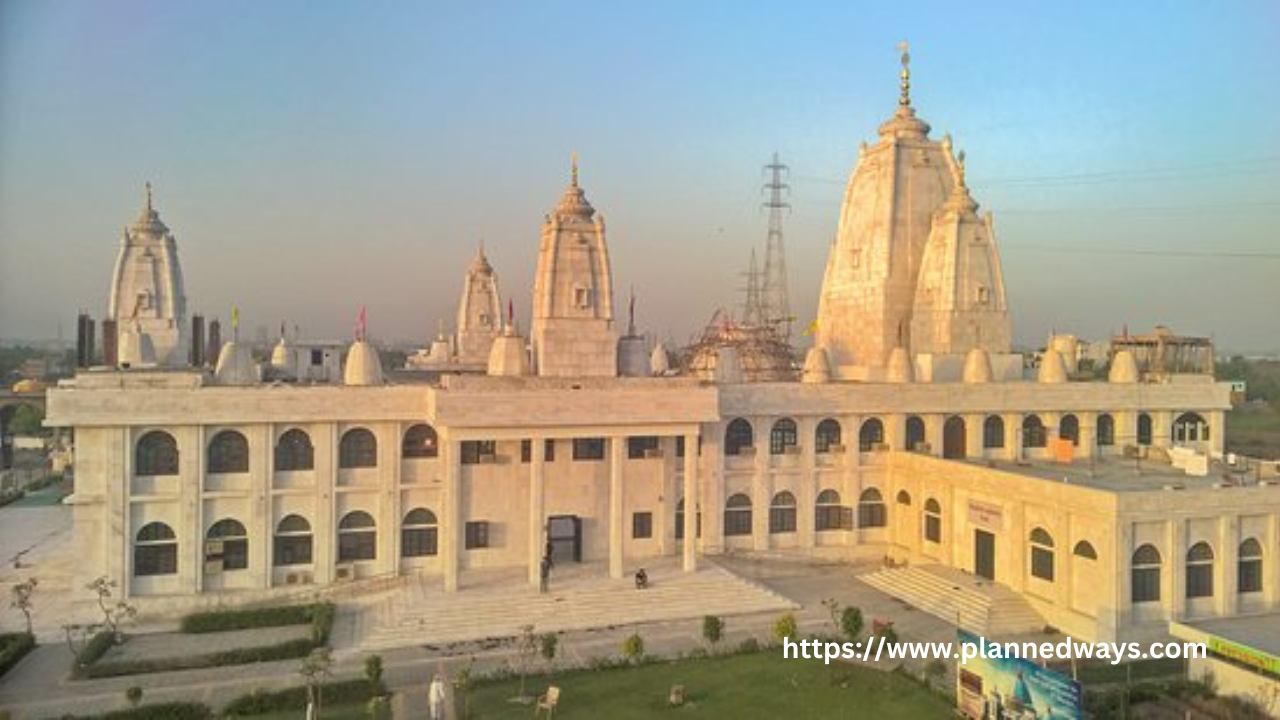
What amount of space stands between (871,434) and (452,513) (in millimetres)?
16144

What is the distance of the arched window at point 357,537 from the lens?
28750mm

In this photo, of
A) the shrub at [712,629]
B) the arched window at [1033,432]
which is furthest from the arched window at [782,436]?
the shrub at [712,629]

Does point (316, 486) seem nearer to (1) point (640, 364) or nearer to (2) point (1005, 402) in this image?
(1) point (640, 364)

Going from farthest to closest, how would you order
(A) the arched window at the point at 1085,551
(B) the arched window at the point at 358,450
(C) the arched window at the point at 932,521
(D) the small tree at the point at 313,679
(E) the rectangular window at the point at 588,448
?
(C) the arched window at the point at 932,521 < (E) the rectangular window at the point at 588,448 < (B) the arched window at the point at 358,450 < (A) the arched window at the point at 1085,551 < (D) the small tree at the point at 313,679

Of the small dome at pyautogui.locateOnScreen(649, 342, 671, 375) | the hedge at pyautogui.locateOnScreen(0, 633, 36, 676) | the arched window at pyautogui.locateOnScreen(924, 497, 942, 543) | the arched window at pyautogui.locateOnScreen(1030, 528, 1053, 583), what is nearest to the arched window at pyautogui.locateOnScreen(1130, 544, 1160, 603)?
the arched window at pyautogui.locateOnScreen(1030, 528, 1053, 583)

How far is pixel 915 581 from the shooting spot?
29750 mm

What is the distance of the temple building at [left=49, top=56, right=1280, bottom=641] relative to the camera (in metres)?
26.4

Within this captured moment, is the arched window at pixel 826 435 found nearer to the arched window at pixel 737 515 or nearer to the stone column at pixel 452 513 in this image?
the arched window at pixel 737 515

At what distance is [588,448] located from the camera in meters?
30.6

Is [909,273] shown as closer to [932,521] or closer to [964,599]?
[932,521]

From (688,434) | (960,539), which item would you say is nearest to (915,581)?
(960,539)

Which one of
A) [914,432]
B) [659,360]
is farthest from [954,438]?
[659,360]

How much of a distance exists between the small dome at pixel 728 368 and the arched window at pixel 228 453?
16449 mm

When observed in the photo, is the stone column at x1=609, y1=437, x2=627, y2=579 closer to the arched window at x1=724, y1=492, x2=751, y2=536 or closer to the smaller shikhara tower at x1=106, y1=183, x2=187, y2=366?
the arched window at x1=724, y1=492, x2=751, y2=536
